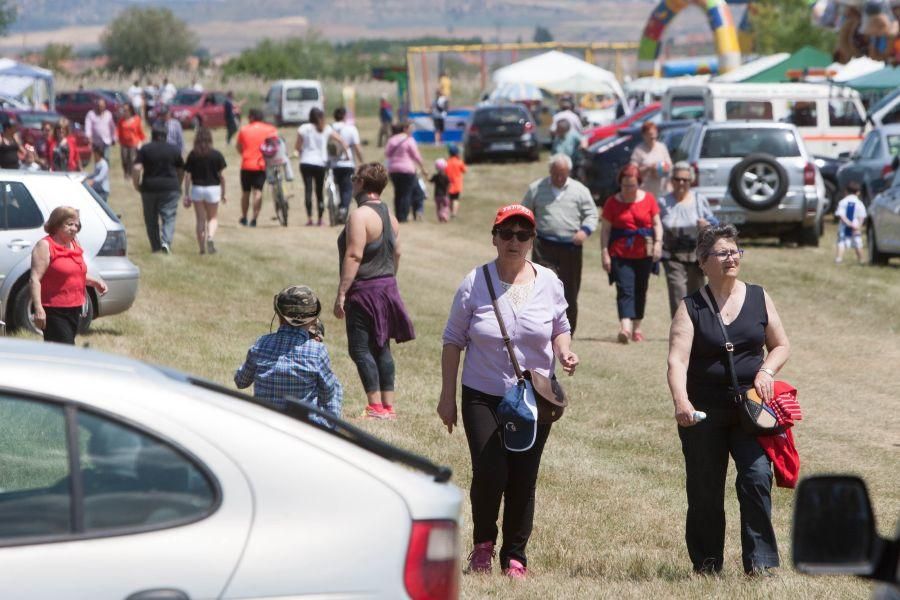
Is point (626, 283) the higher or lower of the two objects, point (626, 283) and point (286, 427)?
the lower

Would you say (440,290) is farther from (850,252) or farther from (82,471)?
(82,471)

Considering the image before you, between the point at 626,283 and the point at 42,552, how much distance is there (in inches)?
416

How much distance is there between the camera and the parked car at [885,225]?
19.8 m

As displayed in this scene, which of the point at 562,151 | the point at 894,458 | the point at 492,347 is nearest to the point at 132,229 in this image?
the point at 562,151

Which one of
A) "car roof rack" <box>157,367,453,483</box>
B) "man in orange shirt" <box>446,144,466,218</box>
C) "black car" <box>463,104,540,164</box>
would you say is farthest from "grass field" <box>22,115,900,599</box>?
"black car" <box>463,104,540,164</box>

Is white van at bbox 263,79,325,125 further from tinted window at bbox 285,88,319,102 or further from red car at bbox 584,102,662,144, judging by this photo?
red car at bbox 584,102,662,144

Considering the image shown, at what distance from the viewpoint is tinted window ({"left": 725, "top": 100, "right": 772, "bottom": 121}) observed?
26.6 m

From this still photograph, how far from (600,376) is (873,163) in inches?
481

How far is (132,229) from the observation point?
24062mm

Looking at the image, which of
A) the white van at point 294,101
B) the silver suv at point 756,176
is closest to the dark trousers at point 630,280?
the silver suv at point 756,176

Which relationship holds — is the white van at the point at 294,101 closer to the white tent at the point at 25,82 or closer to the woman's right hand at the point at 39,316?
the white tent at the point at 25,82

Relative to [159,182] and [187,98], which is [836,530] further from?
[187,98]

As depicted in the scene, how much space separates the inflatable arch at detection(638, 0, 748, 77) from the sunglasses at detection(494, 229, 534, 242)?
38.4 metres

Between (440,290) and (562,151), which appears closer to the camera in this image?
(440,290)
